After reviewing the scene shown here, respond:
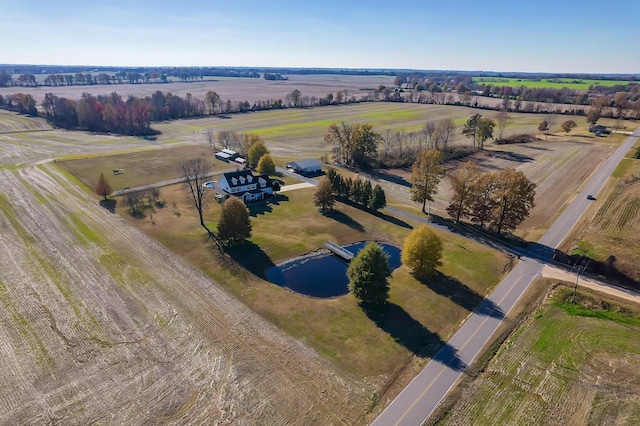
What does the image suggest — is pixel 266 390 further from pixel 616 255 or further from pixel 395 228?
pixel 616 255

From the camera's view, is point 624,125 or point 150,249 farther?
point 624,125

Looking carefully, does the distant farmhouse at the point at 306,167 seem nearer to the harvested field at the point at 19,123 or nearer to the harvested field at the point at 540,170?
the harvested field at the point at 540,170

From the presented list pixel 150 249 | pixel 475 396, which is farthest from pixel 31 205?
pixel 475 396

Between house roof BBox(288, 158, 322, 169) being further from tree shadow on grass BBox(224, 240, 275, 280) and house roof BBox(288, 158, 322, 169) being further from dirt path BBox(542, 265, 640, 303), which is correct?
dirt path BBox(542, 265, 640, 303)

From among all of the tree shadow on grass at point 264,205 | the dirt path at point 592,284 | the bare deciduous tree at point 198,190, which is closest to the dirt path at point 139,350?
the bare deciduous tree at point 198,190

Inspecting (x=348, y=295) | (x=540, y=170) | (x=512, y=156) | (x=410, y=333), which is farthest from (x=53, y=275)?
(x=512, y=156)

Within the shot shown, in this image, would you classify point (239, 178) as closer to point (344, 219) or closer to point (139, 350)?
point (344, 219)
